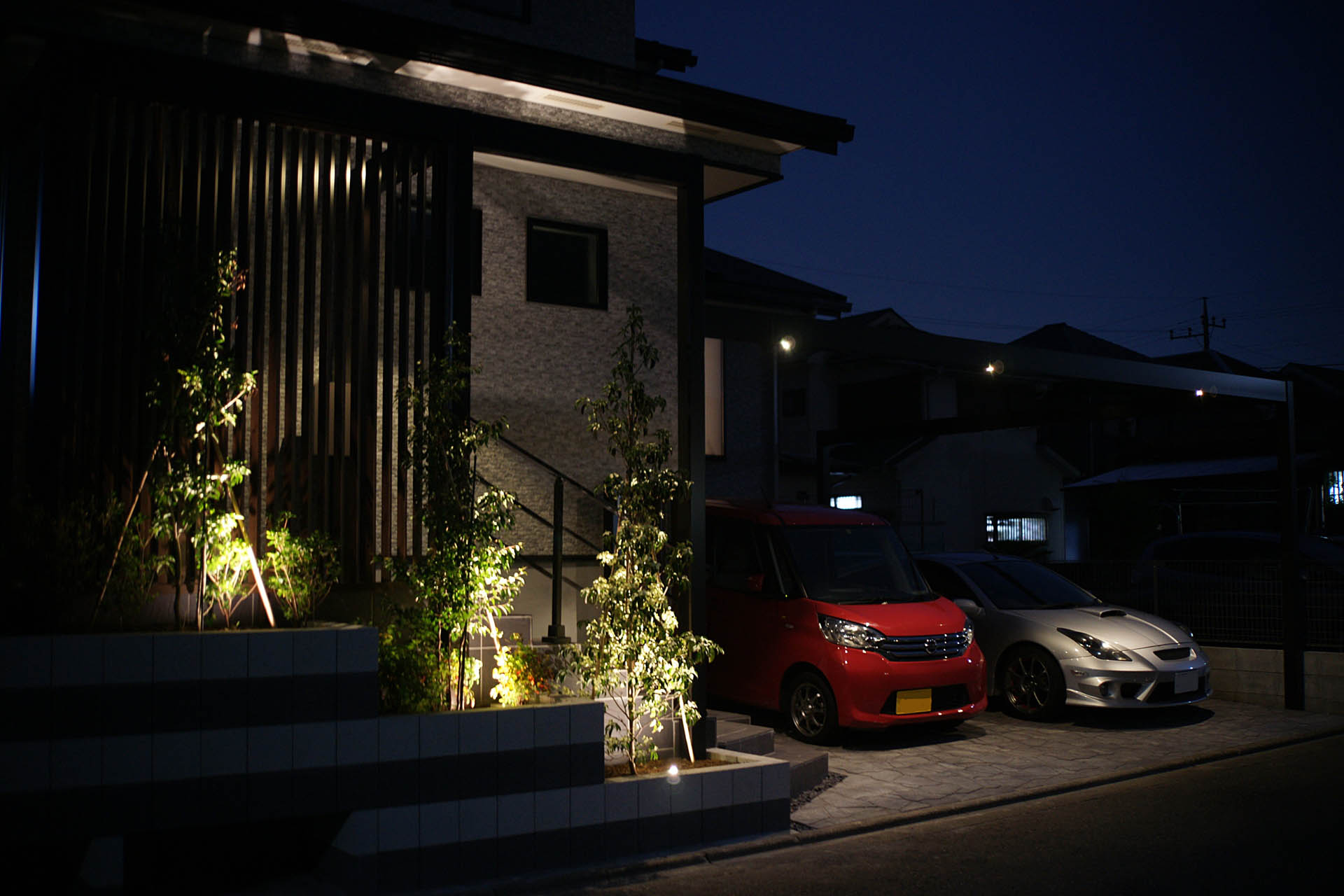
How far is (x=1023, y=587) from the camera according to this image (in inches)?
468

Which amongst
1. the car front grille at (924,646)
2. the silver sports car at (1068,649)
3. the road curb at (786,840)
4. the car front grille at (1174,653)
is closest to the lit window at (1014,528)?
the silver sports car at (1068,649)

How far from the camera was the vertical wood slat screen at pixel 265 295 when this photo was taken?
6043mm

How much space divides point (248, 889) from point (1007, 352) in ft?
26.5

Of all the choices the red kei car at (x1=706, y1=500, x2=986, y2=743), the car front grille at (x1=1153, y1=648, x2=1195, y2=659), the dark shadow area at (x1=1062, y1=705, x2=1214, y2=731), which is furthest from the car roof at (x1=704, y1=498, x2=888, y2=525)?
the car front grille at (x1=1153, y1=648, x2=1195, y2=659)

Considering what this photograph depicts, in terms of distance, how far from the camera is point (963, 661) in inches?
388

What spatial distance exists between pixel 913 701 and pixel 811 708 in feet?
2.88

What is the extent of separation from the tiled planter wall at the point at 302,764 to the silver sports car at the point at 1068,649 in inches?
218

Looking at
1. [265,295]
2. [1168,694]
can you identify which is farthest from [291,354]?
[1168,694]

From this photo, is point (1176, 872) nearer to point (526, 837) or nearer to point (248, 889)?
point (526, 837)

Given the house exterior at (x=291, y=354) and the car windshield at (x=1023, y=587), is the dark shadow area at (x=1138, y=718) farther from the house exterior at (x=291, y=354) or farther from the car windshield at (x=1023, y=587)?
the house exterior at (x=291, y=354)

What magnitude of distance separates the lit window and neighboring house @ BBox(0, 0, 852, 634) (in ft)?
71.0

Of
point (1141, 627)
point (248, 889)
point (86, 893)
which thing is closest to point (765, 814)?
point (248, 889)

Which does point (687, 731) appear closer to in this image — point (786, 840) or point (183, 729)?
point (786, 840)

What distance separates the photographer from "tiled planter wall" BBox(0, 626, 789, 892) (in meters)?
4.96
